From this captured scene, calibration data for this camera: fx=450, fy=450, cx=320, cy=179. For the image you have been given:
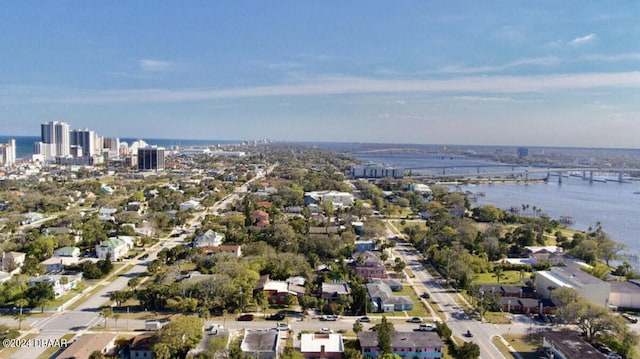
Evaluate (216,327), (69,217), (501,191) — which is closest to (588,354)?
(216,327)

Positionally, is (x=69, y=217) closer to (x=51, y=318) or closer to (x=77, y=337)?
(x=51, y=318)

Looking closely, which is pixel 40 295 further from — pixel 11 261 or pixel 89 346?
pixel 11 261

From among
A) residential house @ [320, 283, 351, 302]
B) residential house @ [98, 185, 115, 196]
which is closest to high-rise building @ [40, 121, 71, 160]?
residential house @ [98, 185, 115, 196]

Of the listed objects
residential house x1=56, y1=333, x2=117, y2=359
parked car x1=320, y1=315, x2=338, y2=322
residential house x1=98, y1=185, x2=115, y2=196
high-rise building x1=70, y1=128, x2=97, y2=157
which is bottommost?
parked car x1=320, y1=315, x2=338, y2=322

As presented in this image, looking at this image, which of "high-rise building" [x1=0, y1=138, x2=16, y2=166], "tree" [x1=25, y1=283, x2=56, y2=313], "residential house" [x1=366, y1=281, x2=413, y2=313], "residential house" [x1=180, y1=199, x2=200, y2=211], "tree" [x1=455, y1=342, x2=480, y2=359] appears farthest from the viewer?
"high-rise building" [x1=0, y1=138, x2=16, y2=166]

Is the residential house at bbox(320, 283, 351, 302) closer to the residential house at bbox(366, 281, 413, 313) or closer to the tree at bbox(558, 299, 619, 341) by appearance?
the residential house at bbox(366, 281, 413, 313)

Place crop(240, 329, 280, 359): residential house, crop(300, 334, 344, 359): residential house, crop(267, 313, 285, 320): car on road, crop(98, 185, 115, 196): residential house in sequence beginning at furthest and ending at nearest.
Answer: crop(98, 185, 115, 196): residential house, crop(267, 313, 285, 320): car on road, crop(300, 334, 344, 359): residential house, crop(240, 329, 280, 359): residential house
